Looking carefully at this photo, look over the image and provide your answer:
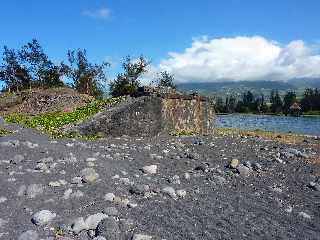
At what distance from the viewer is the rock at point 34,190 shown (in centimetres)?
906

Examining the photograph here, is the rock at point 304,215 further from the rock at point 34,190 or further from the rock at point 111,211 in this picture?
the rock at point 34,190

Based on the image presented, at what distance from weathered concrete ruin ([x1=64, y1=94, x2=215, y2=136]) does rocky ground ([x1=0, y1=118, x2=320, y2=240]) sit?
507cm

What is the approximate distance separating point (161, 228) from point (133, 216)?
0.70 metres

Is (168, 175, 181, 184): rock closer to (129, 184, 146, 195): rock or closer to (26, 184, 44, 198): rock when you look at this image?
(129, 184, 146, 195): rock

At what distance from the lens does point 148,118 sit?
20.9 meters

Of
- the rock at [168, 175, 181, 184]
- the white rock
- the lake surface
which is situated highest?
the rock at [168, 175, 181, 184]

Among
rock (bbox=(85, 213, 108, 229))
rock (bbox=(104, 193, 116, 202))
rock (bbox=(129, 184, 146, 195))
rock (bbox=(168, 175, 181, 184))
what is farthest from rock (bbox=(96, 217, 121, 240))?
rock (bbox=(168, 175, 181, 184))

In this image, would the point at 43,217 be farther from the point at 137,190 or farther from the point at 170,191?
the point at 170,191

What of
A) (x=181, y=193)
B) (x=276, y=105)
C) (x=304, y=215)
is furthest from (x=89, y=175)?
(x=276, y=105)

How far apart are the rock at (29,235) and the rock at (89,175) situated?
2738mm

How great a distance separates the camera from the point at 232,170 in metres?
12.4

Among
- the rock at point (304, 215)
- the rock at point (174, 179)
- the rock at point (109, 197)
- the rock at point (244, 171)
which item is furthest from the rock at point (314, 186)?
the rock at point (109, 197)

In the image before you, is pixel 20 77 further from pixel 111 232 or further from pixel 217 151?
pixel 111 232

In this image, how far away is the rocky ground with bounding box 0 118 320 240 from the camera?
7832mm
